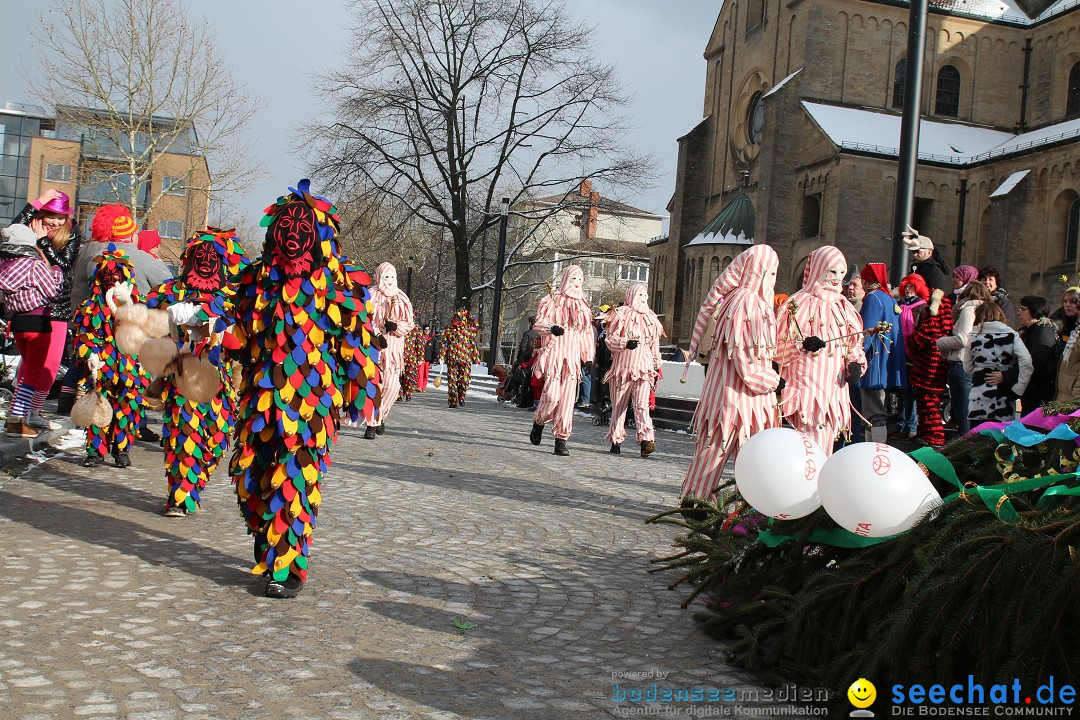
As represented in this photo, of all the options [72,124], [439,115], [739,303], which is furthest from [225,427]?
[439,115]

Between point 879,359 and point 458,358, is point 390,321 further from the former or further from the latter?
point 458,358

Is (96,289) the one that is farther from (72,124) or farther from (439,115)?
(439,115)

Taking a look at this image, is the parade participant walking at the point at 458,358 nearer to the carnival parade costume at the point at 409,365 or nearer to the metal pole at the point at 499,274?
the carnival parade costume at the point at 409,365

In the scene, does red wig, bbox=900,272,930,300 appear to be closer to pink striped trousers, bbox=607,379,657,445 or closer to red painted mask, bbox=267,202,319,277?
pink striped trousers, bbox=607,379,657,445

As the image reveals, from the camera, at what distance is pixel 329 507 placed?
821 cm

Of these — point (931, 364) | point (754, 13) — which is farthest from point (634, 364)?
point (754, 13)

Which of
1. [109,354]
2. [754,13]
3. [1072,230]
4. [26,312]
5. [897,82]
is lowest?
[109,354]

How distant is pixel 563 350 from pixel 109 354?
21.3ft

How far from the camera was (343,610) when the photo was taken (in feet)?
16.9

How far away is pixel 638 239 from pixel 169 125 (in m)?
95.5

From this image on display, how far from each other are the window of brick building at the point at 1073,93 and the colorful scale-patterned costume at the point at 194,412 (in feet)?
151

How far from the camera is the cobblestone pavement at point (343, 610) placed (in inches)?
154

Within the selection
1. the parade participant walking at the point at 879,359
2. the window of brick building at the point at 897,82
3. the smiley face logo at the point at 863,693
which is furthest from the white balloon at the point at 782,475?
the window of brick building at the point at 897,82

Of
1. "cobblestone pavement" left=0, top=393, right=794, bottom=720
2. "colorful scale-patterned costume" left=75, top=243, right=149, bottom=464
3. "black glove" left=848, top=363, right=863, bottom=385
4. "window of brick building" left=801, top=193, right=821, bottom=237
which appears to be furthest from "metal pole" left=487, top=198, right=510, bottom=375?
"cobblestone pavement" left=0, top=393, right=794, bottom=720
